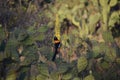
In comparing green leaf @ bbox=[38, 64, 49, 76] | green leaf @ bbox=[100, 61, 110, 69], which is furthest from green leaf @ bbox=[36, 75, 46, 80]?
green leaf @ bbox=[100, 61, 110, 69]

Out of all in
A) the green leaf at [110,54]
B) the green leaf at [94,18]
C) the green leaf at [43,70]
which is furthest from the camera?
the green leaf at [94,18]

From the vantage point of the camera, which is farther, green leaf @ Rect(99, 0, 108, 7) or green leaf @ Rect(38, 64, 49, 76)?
green leaf @ Rect(99, 0, 108, 7)

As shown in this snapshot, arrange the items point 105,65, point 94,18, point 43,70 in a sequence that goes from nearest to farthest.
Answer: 1. point 43,70
2. point 105,65
3. point 94,18

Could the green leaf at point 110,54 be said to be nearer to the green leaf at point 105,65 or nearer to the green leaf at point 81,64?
the green leaf at point 105,65

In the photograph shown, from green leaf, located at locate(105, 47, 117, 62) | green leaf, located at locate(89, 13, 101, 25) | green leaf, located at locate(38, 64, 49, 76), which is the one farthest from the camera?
green leaf, located at locate(89, 13, 101, 25)

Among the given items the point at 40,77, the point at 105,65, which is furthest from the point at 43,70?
the point at 105,65

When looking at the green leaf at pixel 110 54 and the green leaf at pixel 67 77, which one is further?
the green leaf at pixel 110 54

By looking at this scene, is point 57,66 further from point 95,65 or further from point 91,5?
point 91,5

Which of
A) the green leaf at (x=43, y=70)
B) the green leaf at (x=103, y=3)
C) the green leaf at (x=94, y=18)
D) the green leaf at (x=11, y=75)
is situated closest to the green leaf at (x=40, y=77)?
the green leaf at (x=43, y=70)

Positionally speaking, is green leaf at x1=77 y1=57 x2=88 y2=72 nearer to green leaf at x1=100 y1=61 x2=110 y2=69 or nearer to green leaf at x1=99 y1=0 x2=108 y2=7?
green leaf at x1=100 y1=61 x2=110 y2=69

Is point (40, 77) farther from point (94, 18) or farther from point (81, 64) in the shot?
point (94, 18)

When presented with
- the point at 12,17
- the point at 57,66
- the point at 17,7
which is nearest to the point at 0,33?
the point at 57,66
